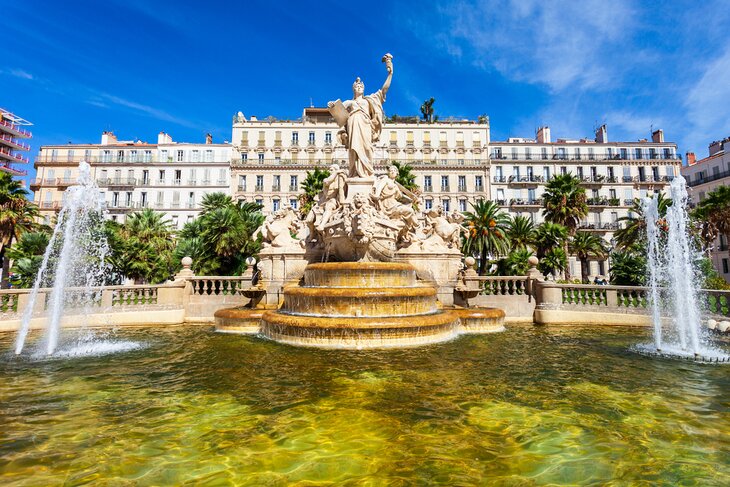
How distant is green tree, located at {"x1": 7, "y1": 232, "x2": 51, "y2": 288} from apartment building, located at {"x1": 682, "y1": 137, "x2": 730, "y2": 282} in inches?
2495

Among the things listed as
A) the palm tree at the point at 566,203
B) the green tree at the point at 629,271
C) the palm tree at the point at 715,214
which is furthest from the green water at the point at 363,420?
the palm tree at the point at 715,214

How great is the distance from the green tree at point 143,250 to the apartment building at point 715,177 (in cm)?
5756

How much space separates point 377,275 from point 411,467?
7.28 meters

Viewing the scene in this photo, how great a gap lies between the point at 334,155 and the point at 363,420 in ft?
173

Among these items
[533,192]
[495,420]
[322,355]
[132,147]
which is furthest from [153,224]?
[533,192]

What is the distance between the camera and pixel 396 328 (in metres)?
8.72

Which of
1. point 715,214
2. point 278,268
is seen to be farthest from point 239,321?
point 715,214

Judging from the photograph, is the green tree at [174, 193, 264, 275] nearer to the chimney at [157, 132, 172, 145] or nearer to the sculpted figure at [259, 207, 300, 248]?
the sculpted figure at [259, 207, 300, 248]

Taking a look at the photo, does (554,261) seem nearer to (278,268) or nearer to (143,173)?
(278,268)

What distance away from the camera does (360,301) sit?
9.48 meters

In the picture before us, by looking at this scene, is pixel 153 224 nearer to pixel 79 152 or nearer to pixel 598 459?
pixel 79 152

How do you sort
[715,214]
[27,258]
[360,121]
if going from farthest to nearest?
[715,214]
[27,258]
[360,121]

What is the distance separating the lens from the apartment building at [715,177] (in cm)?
4397

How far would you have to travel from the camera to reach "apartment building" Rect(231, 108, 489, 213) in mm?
55219
